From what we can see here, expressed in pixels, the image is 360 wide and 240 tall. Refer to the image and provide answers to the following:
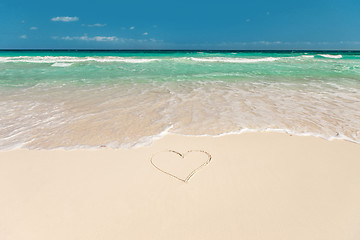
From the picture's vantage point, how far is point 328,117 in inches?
201

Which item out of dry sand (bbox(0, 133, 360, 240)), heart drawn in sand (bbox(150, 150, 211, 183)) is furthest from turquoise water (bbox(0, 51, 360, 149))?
heart drawn in sand (bbox(150, 150, 211, 183))

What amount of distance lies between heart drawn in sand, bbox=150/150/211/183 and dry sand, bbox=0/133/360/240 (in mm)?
16

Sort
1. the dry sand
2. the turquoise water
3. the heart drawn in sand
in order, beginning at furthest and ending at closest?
the turquoise water, the heart drawn in sand, the dry sand

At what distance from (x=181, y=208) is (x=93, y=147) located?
2.10m

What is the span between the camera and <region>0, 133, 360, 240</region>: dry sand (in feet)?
6.91

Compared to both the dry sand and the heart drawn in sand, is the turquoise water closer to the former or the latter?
the dry sand

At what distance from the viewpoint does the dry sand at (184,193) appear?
2.11 meters

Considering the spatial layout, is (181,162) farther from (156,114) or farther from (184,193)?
(156,114)

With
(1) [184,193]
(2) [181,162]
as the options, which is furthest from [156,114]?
(1) [184,193]

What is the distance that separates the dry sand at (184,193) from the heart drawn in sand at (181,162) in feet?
0.05

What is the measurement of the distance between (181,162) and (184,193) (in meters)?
0.70

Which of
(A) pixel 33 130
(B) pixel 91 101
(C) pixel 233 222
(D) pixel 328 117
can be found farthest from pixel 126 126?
(D) pixel 328 117

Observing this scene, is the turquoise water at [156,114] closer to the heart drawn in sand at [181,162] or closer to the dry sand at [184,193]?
the dry sand at [184,193]

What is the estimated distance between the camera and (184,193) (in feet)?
8.45
